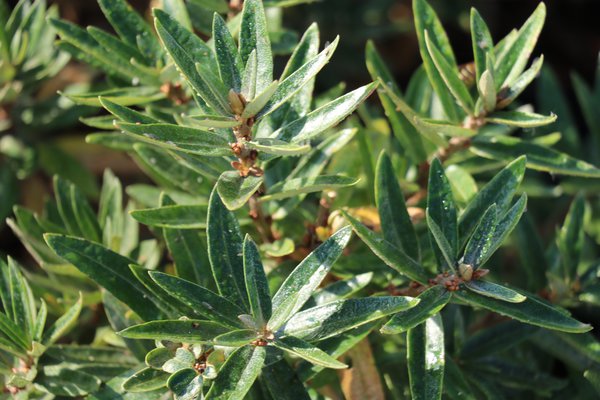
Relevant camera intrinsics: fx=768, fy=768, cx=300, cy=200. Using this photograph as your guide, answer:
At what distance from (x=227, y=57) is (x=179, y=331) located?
444mm

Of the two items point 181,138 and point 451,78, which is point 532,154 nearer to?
point 451,78

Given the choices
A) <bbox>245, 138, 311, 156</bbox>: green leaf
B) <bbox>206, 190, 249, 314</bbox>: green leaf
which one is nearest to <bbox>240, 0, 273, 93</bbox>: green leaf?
<bbox>245, 138, 311, 156</bbox>: green leaf

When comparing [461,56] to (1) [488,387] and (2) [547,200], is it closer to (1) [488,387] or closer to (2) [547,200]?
(2) [547,200]

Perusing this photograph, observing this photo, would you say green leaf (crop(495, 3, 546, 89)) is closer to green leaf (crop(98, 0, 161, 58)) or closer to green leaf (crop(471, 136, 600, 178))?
green leaf (crop(471, 136, 600, 178))

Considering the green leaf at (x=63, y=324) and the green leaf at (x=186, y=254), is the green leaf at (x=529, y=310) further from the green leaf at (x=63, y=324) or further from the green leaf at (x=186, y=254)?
the green leaf at (x=63, y=324)

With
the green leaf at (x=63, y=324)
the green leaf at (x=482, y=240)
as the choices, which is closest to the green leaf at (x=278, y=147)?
the green leaf at (x=482, y=240)

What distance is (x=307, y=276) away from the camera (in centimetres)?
123

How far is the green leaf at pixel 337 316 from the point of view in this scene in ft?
3.86

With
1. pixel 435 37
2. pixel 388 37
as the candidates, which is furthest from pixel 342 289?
pixel 388 37

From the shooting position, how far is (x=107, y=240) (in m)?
1.66

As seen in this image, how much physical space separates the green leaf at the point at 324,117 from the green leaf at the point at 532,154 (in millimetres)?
488

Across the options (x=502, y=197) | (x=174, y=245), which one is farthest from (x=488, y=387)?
(x=174, y=245)

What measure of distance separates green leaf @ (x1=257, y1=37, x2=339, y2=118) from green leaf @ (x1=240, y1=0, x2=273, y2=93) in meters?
0.06

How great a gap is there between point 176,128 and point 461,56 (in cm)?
230
